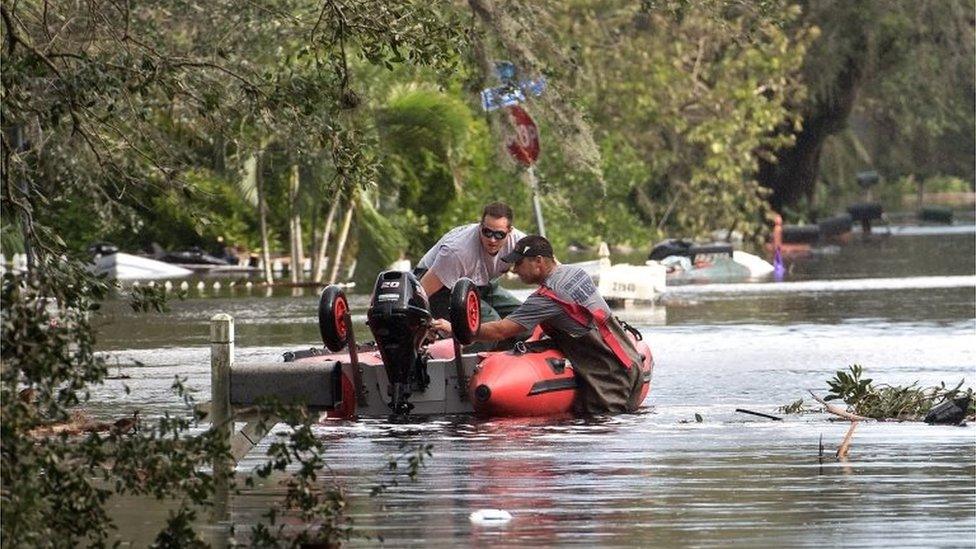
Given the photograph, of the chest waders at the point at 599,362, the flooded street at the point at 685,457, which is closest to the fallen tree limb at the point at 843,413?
the flooded street at the point at 685,457

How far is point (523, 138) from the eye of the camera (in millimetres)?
27594

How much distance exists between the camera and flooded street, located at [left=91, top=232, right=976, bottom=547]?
34.6 feet

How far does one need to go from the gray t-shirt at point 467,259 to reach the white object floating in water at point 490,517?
6384 millimetres

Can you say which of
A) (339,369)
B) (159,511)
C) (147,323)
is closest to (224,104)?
(339,369)

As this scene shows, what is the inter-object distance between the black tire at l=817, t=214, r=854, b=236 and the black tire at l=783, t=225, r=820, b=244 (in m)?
3.86

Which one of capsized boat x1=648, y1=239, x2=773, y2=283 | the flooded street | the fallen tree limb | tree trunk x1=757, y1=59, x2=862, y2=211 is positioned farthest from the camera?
tree trunk x1=757, y1=59, x2=862, y2=211

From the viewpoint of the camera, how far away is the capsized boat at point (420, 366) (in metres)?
15.6

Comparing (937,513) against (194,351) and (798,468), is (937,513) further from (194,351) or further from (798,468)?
(194,351)

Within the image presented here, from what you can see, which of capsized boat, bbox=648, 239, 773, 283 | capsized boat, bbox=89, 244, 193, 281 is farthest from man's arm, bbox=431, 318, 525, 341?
capsized boat, bbox=648, 239, 773, 283


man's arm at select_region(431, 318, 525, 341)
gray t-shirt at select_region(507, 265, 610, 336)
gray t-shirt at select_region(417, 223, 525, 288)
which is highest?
gray t-shirt at select_region(417, 223, 525, 288)

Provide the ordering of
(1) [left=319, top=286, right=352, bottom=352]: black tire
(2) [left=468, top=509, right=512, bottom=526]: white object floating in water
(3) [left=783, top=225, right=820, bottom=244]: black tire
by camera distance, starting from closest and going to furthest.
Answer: (2) [left=468, top=509, right=512, bottom=526]: white object floating in water, (1) [left=319, top=286, right=352, bottom=352]: black tire, (3) [left=783, top=225, right=820, bottom=244]: black tire

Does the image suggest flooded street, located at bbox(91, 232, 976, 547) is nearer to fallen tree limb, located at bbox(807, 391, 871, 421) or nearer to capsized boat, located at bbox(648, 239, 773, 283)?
fallen tree limb, located at bbox(807, 391, 871, 421)

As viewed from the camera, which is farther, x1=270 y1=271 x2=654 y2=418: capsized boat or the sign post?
the sign post

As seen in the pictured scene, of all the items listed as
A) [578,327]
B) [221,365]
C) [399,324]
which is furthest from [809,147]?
[221,365]
